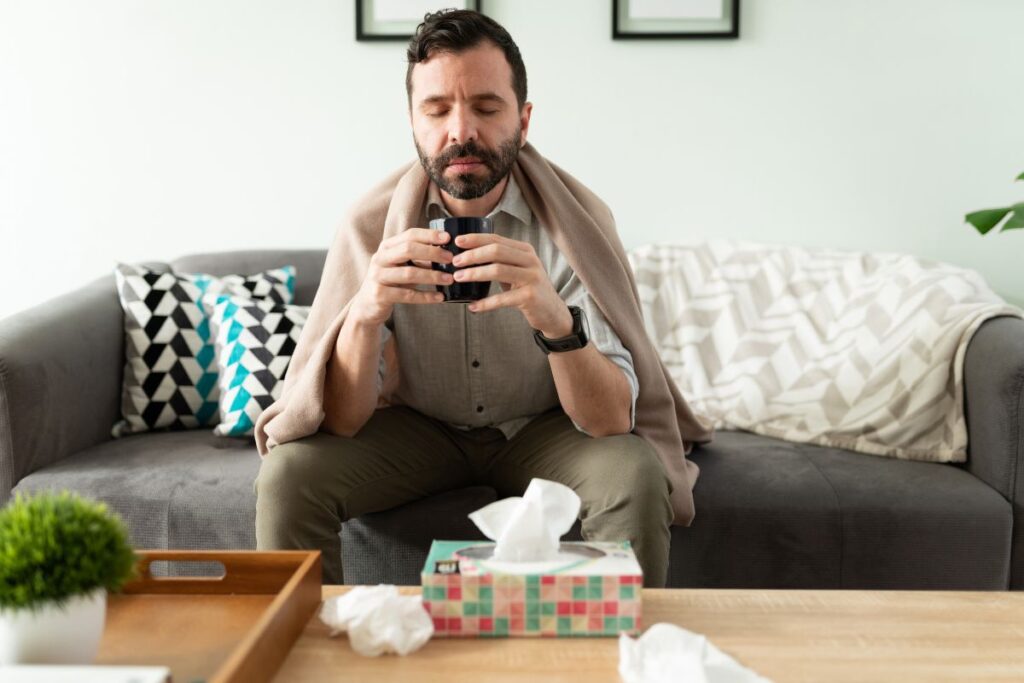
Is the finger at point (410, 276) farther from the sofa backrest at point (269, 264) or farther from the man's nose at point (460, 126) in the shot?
the sofa backrest at point (269, 264)

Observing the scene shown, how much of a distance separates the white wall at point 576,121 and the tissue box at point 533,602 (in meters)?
1.65

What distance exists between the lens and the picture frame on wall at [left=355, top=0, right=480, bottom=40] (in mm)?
2529

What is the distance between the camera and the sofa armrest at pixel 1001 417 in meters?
1.82

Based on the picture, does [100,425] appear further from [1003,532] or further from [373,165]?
[1003,532]

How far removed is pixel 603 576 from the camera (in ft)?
3.46

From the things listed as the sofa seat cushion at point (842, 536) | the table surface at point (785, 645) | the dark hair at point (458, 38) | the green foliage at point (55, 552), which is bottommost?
the sofa seat cushion at point (842, 536)

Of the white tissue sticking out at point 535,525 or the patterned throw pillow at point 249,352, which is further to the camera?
the patterned throw pillow at point 249,352

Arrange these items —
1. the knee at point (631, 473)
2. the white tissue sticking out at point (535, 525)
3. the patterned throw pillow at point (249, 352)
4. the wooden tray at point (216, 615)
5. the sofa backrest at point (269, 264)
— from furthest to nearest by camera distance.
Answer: the sofa backrest at point (269, 264), the patterned throw pillow at point (249, 352), the knee at point (631, 473), the white tissue sticking out at point (535, 525), the wooden tray at point (216, 615)

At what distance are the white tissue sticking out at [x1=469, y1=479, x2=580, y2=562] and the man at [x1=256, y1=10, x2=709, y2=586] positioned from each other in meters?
0.36

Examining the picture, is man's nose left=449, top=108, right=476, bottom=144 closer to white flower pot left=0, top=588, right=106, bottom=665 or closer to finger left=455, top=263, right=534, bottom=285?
finger left=455, top=263, right=534, bottom=285

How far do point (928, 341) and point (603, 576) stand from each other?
129 centimetres

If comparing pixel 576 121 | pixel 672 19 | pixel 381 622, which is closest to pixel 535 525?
pixel 381 622

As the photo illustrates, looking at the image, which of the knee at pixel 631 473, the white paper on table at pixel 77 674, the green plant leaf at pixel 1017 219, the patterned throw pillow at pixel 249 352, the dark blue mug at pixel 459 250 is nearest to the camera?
the white paper on table at pixel 77 674

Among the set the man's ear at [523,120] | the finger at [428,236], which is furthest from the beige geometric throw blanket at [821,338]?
the finger at [428,236]
